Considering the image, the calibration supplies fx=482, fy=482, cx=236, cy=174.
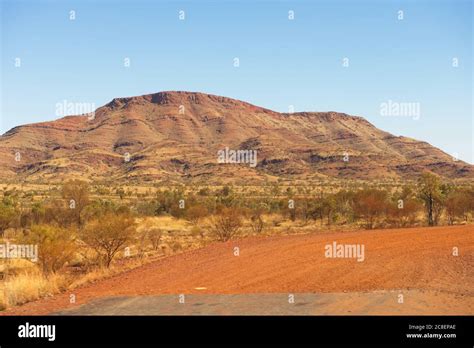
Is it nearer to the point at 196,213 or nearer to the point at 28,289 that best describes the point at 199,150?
the point at 196,213

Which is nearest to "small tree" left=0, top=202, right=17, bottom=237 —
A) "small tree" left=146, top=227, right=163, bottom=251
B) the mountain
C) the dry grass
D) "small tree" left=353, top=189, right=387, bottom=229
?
"small tree" left=146, top=227, right=163, bottom=251

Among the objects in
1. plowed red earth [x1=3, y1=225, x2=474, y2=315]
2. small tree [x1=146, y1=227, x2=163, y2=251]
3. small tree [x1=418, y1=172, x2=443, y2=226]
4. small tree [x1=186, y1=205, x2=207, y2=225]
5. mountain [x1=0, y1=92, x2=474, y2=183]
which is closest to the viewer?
plowed red earth [x1=3, y1=225, x2=474, y2=315]

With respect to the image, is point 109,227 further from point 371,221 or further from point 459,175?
point 459,175

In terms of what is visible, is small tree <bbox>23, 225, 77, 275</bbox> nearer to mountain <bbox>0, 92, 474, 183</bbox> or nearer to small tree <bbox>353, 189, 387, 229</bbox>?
small tree <bbox>353, 189, 387, 229</bbox>

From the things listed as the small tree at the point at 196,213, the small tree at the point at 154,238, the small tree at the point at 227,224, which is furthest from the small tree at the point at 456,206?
the small tree at the point at 154,238

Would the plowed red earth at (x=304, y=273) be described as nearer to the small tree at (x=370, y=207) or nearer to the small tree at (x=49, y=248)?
the small tree at (x=49, y=248)

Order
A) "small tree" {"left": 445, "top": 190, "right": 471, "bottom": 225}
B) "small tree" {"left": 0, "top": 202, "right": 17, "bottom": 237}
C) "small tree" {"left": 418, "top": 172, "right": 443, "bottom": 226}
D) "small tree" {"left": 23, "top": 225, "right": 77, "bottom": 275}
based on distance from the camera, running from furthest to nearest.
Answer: "small tree" {"left": 445, "top": 190, "right": 471, "bottom": 225} → "small tree" {"left": 418, "top": 172, "right": 443, "bottom": 226} → "small tree" {"left": 0, "top": 202, "right": 17, "bottom": 237} → "small tree" {"left": 23, "top": 225, "right": 77, "bottom": 275}

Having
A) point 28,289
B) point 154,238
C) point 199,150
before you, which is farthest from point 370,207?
point 199,150
